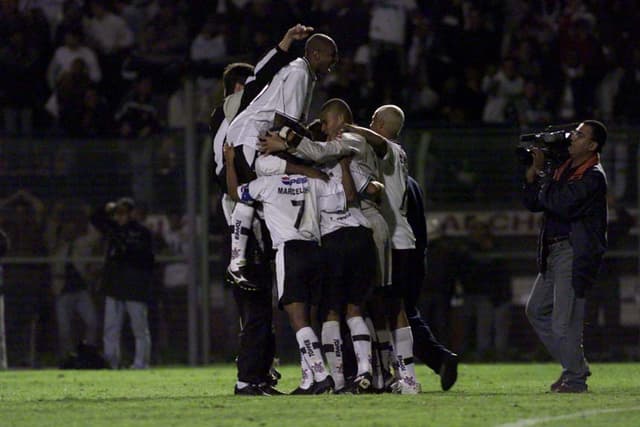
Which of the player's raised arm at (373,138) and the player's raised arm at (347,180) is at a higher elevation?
the player's raised arm at (373,138)

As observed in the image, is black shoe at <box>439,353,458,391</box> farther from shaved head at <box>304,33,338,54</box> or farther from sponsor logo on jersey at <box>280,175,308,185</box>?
shaved head at <box>304,33,338,54</box>

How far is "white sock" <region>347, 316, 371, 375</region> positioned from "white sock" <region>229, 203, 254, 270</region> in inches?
36.5

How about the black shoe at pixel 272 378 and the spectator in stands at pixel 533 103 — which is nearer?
the black shoe at pixel 272 378

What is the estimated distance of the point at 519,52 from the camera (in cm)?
2198

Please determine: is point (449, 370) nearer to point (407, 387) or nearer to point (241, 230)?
point (407, 387)

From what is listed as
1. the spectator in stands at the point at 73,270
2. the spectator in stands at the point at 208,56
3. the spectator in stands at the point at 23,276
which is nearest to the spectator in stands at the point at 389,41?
the spectator in stands at the point at 208,56

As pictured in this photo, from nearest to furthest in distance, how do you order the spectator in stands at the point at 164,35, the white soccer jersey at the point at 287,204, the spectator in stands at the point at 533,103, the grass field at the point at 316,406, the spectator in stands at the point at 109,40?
the grass field at the point at 316,406, the white soccer jersey at the point at 287,204, the spectator in stands at the point at 533,103, the spectator in stands at the point at 109,40, the spectator in stands at the point at 164,35

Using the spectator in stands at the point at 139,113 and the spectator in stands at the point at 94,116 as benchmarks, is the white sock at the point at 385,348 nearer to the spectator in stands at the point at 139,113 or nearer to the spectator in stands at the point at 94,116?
the spectator in stands at the point at 139,113

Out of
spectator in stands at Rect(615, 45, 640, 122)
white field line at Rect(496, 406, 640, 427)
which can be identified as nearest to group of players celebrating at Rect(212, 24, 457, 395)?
white field line at Rect(496, 406, 640, 427)

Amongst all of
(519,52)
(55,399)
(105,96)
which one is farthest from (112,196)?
(55,399)

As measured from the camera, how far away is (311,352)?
1095 centimetres

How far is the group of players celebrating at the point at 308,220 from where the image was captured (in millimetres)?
10945

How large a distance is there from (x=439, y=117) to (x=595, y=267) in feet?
32.9

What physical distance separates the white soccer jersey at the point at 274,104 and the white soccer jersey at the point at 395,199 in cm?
89
